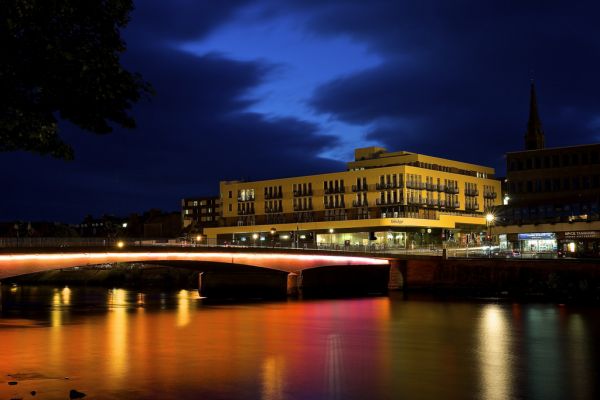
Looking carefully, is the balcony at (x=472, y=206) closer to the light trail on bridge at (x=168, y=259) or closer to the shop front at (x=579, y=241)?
the shop front at (x=579, y=241)

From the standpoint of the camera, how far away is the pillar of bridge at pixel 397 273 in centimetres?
8800

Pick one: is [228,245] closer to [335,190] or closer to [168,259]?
[168,259]

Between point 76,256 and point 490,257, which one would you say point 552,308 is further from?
point 76,256

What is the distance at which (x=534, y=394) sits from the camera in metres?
27.1

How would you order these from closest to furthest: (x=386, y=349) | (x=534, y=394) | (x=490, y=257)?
1. (x=534, y=394)
2. (x=386, y=349)
3. (x=490, y=257)

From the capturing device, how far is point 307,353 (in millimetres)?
38219

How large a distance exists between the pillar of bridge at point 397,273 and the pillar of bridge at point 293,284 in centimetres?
1161

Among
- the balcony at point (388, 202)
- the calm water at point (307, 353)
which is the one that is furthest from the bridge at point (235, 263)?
the balcony at point (388, 202)

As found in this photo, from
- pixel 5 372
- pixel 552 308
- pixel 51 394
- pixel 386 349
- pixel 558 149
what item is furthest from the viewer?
pixel 558 149

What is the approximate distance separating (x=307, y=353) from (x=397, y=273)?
169 feet

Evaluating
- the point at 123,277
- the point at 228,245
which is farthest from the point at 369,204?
the point at 228,245

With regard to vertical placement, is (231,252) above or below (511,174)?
below

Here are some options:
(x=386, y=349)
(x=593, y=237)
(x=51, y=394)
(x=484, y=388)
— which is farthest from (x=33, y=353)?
(x=593, y=237)

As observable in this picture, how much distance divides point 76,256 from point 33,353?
29.9 meters
